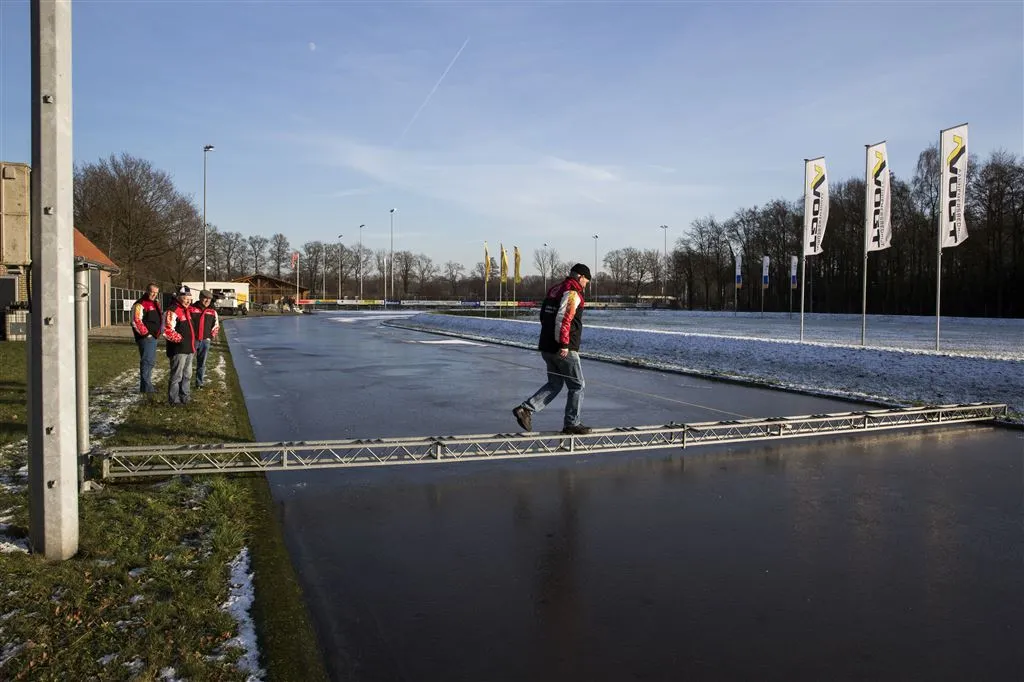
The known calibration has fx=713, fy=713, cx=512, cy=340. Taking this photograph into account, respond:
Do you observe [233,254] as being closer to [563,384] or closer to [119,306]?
[119,306]

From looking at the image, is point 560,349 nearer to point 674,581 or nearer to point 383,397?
point 674,581

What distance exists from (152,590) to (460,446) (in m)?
4.65

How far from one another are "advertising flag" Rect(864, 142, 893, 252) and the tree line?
149 feet

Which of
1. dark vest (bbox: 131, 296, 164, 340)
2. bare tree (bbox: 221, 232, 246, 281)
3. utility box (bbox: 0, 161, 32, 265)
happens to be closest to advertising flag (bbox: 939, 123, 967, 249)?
dark vest (bbox: 131, 296, 164, 340)

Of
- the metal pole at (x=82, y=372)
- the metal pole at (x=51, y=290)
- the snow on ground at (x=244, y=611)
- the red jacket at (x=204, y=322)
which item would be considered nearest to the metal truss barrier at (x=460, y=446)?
the metal pole at (x=82, y=372)

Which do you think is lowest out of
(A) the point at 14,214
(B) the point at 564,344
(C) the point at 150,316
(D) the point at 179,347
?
(D) the point at 179,347

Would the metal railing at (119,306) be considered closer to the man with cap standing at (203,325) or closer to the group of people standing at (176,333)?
the man with cap standing at (203,325)

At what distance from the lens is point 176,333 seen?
10445mm

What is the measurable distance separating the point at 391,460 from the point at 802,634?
4.24 metres

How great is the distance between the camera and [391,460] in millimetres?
6961

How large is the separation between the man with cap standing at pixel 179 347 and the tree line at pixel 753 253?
141ft

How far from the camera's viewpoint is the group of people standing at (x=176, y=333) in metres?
10.5

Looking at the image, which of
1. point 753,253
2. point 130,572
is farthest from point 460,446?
point 753,253

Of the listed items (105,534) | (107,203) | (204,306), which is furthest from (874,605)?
(107,203)
